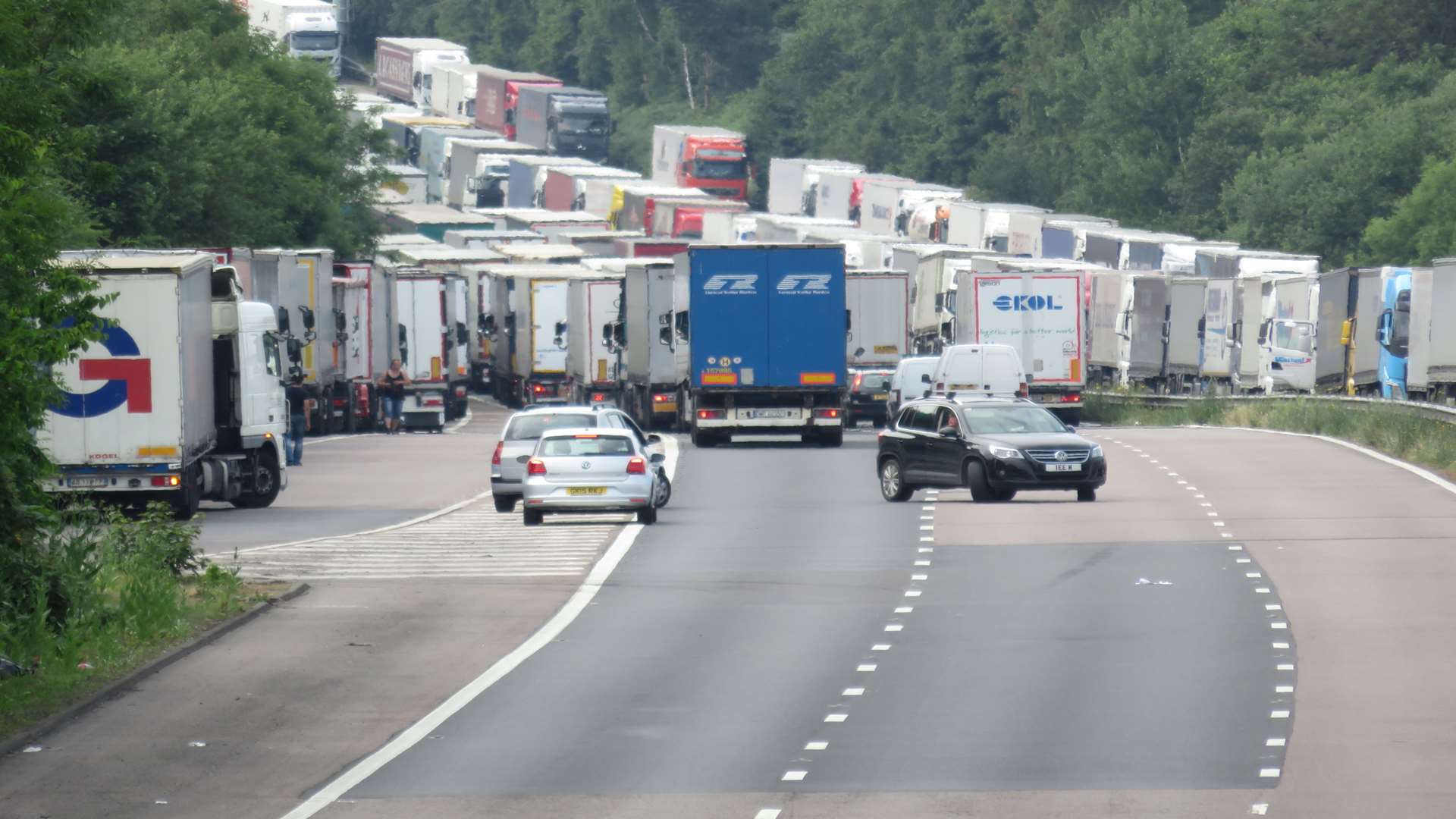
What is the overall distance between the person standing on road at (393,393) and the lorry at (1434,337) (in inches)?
876


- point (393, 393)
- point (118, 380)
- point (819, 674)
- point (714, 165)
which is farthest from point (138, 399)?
point (714, 165)

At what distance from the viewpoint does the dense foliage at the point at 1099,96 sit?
96312 mm

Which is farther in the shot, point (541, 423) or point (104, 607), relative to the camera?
point (541, 423)

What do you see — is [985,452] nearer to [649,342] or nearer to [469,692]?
[469,692]

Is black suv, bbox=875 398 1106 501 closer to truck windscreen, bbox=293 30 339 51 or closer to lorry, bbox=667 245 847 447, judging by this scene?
lorry, bbox=667 245 847 447

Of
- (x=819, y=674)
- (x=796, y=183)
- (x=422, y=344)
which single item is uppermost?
(x=796, y=183)

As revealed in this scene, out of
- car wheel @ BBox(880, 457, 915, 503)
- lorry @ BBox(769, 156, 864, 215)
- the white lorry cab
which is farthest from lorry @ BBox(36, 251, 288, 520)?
lorry @ BBox(769, 156, 864, 215)

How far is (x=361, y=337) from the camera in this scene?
56.4 m

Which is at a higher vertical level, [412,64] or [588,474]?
[412,64]

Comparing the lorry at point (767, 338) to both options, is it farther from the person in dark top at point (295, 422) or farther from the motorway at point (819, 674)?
the motorway at point (819, 674)

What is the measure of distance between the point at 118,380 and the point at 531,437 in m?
6.71

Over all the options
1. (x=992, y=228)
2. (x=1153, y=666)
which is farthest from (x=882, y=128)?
(x=1153, y=666)

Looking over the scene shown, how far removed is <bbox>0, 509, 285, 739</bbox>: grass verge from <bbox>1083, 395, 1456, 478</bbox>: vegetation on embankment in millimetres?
20186

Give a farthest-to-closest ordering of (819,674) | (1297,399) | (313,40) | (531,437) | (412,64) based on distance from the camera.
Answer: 1. (412,64)
2. (313,40)
3. (1297,399)
4. (531,437)
5. (819,674)
